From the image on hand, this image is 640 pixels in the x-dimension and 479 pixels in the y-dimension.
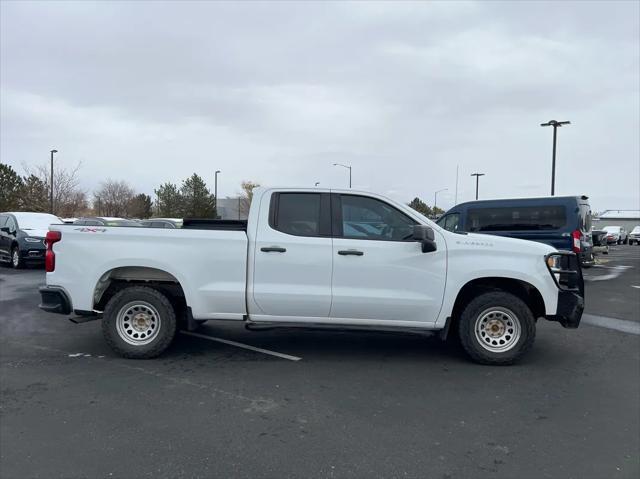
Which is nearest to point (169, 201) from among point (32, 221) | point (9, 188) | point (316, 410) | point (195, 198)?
point (195, 198)

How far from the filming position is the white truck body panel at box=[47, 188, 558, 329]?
5293mm

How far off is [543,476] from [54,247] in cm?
530

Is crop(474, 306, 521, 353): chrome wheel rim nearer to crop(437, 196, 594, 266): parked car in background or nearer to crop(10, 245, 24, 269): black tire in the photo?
crop(437, 196, 594, 266): parked car in background

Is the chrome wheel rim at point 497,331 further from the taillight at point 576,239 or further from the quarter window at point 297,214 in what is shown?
the taillight at point 576,239

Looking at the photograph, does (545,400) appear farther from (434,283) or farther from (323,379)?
(323,379)

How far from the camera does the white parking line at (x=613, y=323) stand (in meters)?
7.51

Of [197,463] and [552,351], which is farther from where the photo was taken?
[552,351]

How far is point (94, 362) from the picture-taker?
543 centimetres

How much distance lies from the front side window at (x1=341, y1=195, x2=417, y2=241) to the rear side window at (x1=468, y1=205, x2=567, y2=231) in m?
9.99

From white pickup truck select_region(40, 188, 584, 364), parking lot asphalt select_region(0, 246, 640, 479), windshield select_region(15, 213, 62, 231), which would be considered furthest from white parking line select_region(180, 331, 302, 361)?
windshield select_region(15, 213, 62, 231)

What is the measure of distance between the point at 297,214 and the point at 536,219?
1074 centimetres

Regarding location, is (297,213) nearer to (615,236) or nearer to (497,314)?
(497,314)

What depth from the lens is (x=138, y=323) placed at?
5602 millimetres

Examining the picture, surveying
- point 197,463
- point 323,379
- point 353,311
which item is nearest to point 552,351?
point 353,311
